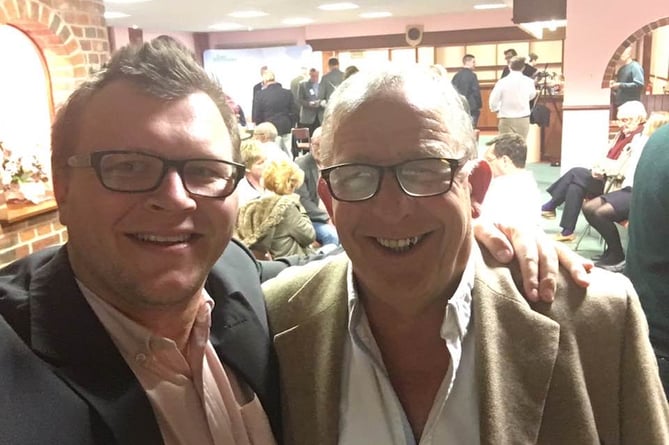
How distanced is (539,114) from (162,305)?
1069 centimetres

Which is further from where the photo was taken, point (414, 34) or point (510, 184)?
point (414, 34)

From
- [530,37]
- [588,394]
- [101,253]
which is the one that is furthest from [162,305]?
→ [530,37]

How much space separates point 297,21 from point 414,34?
268cm

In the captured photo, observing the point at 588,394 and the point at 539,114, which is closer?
the point at 588,394

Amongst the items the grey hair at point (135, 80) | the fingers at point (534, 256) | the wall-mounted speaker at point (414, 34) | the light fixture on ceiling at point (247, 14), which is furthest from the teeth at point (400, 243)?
the wall-mounted speaker at point (414, 34)

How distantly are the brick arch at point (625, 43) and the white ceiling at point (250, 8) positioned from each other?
3310mm

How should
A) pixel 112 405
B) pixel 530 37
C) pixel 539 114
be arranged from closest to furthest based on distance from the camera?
1. pixel 112 405
2. pixel 539 114
3. pixel 530 37

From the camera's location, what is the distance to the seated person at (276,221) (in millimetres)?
3959

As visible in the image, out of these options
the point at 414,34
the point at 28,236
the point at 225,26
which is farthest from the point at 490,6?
the point at 28,236

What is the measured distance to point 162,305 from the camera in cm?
117

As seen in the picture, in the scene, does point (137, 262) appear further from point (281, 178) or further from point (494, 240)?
point (281, 178)

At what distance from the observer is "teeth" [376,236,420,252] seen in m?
1.21

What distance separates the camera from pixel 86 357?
3.66 feet

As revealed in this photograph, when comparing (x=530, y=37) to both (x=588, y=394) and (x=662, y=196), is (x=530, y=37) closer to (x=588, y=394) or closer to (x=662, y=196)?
(x=662, y=196)
